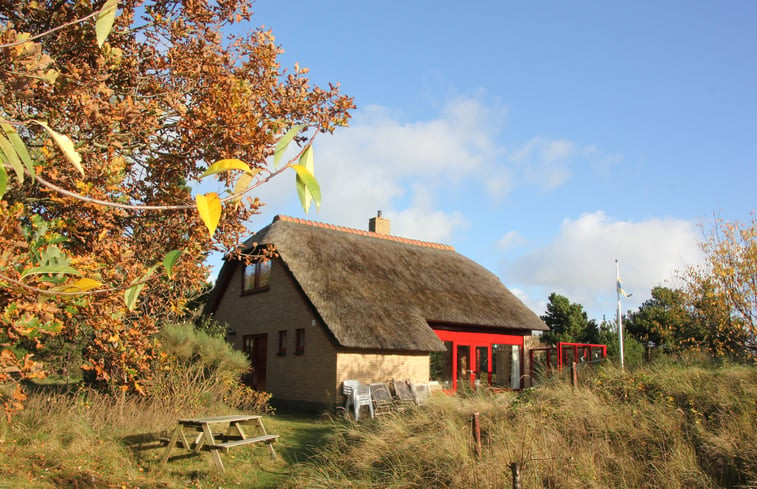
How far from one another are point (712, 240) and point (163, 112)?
12.1m

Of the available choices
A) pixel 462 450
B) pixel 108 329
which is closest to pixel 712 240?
pixel 462 450

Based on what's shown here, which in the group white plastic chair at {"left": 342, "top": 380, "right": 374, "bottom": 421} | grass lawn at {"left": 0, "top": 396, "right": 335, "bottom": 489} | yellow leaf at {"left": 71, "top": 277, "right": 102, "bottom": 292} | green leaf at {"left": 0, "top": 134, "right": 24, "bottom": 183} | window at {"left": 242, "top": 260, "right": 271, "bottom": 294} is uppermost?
window at {"left": 242, "top": 260, "right": 271, "bottom": 294}

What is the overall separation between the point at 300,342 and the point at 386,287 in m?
3.21

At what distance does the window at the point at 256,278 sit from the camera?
61.5ft

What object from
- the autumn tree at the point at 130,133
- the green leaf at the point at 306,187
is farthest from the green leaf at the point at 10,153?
the autumn tree at the point at 130,133

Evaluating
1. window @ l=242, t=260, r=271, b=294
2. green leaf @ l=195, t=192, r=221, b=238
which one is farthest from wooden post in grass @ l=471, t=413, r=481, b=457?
window @ l=242, t=260, r=271, b=294

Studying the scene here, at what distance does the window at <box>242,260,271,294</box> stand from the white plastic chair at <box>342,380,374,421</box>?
5.32 meters

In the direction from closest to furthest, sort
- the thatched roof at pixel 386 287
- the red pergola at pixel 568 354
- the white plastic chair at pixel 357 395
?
the white plastic chair at pixel 357 395, the thatched roof at pixel 386 287, the red pergola at pixel 568 354

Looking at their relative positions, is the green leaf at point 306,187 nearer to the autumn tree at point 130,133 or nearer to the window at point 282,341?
the autumn tree at point 130,133

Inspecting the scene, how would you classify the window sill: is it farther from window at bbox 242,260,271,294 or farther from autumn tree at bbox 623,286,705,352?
autumn tree at bbox 623,286,705,352

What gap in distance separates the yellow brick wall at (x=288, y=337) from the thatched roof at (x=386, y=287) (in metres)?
0.70

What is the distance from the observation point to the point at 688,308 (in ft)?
46.2

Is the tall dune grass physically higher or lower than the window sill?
lower

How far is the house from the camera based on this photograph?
52.1ft
